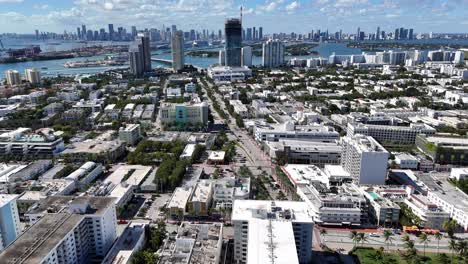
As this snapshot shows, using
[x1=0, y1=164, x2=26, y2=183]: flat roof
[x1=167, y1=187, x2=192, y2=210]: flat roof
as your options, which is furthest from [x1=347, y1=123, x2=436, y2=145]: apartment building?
[x1=0, y1=164, x2=26, y2=183]: flat roof

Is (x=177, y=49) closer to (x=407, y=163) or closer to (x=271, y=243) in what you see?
(x=407, y=163)

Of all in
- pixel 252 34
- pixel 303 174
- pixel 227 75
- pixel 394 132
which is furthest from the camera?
pixel 252 34

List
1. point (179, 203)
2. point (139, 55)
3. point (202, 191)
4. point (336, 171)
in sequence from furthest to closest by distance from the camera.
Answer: point (139, 55) → point (336, 171) → point (202, 191) → point (179, 203)

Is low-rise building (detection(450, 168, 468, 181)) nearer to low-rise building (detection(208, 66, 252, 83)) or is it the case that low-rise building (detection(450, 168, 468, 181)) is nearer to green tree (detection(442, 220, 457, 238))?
green tree (detection(442, 220, 457, 238))

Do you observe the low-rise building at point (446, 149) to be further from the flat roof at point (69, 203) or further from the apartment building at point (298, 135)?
the flat roof at point (69, 203)

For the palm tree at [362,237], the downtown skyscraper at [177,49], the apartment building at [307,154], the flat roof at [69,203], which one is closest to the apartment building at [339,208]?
the palm tree at [362,237]

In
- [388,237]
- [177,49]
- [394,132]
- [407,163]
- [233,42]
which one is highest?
[233,42]

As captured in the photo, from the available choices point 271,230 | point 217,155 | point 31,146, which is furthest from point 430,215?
point 31,146
